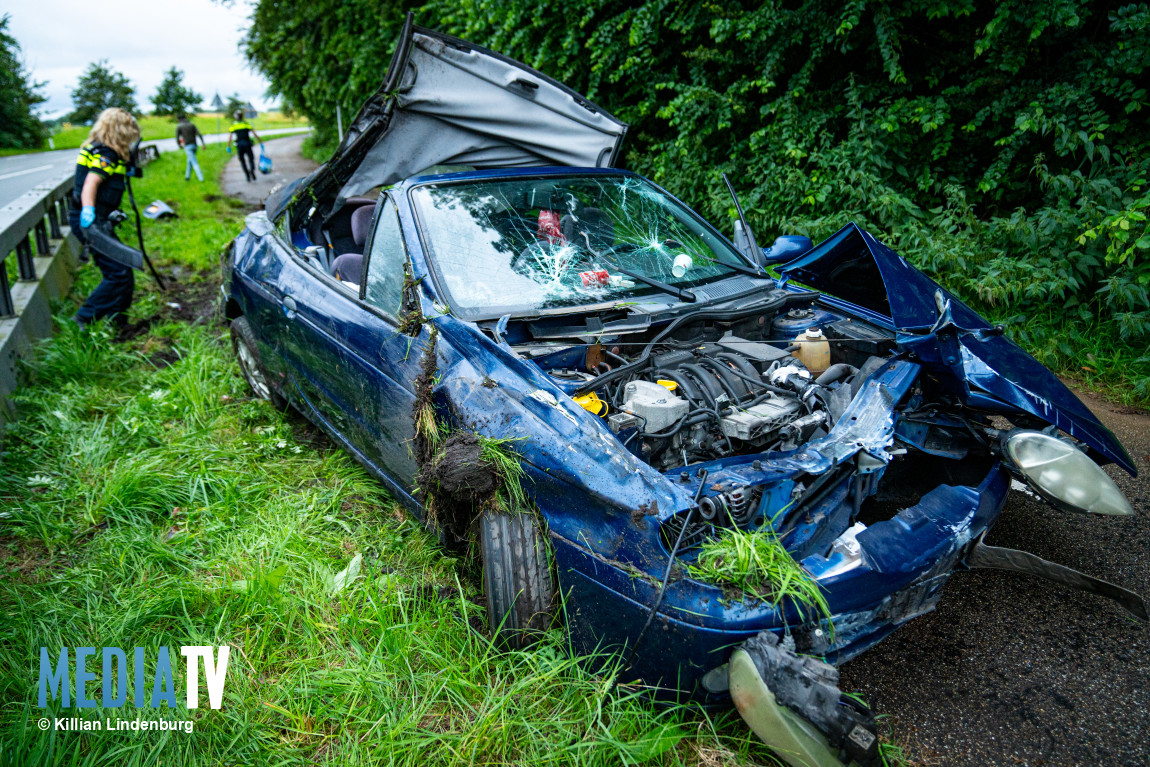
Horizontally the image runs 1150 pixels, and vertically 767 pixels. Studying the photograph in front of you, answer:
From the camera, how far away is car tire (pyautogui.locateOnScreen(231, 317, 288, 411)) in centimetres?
425

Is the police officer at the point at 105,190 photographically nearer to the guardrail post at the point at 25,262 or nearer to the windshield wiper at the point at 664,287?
the guardrail post at the point at 25,262

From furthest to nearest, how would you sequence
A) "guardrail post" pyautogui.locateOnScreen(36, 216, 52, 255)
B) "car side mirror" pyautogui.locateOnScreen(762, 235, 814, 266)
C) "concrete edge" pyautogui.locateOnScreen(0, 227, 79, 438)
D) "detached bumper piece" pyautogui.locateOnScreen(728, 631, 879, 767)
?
"guardrail post" pyautogui.locateOnScreen(36, 216, 52, 255) < "concrete edge" pyautogui.locateOnScreen(0, 227, 79, 438) < "car side mirror" pyautogui.locateOnScreen(762, 235, 814, 266) < "detached bumper piece" pyautogui.locateOnScreen(728, 631, 879, 767)

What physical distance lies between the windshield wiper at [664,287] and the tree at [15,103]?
28441 mm

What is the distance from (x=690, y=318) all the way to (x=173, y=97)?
1748 inches

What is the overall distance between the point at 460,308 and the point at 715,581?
1466mm

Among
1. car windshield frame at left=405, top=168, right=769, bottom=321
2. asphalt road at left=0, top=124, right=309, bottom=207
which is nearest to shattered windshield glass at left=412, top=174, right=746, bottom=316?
car windshield frame at left=405, top=168, right=769, bottom=321

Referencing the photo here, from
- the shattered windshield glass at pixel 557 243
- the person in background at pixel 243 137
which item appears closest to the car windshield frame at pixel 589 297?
the shattered windshield glass at pixel 557 243

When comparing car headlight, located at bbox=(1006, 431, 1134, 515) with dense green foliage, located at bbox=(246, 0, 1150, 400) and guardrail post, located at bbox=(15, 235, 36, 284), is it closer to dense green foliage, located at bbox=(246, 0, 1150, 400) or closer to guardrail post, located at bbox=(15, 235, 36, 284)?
dense green foliage, located at bbox=(246, 0, 1150, 400)

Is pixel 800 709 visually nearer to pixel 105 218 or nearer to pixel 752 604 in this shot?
pixel 752 604

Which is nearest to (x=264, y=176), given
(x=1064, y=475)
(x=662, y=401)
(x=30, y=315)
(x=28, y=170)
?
(x=28, y=170)

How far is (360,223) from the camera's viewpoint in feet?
14.0

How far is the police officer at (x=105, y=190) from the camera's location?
Answer: 541cm

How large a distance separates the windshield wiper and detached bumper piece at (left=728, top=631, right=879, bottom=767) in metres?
1.68

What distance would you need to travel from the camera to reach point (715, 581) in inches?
74.9
